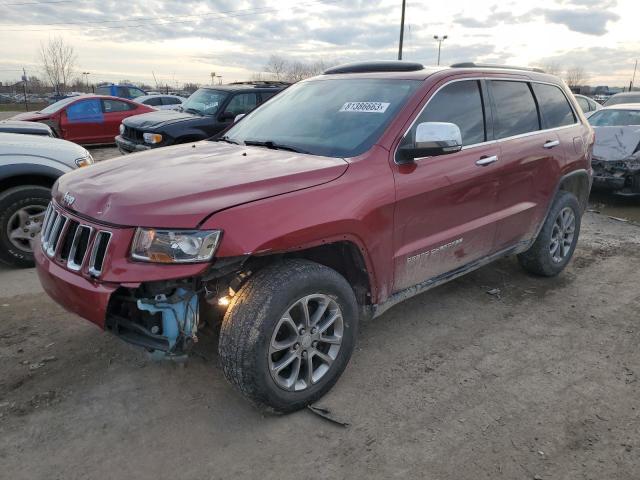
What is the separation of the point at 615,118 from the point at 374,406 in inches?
341

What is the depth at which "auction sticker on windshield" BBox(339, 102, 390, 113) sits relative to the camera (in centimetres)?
330

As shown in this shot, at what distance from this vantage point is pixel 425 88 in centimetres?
336

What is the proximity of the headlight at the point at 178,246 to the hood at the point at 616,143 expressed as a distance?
304 inches

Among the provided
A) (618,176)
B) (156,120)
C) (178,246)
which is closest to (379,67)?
(178,246)

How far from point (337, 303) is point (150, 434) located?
3.96ft

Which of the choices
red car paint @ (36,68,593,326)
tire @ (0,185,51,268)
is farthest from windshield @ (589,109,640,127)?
tire @ (0,185,51,268)

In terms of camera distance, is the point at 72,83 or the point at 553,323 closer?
the point at 553,323

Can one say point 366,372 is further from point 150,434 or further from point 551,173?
point 551,173

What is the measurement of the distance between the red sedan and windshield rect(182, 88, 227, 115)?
14.8 feet

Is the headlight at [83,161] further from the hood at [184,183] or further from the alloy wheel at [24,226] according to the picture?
the hood at [184,183]

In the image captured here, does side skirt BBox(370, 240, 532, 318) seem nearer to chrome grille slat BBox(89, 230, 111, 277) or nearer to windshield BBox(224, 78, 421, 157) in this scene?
windshield BBox(224, 78, 421, 157)

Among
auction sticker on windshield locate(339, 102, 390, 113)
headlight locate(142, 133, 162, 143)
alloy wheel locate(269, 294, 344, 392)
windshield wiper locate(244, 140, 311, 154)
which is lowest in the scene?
alloy wheel locate(269, 294, 344, 392)

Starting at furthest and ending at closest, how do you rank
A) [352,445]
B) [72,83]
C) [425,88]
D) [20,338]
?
1. [72,83]
2. [20,338]
3. [425,88]
4. [352,445]

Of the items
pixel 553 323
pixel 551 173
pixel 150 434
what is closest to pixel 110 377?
pixel 150 434
